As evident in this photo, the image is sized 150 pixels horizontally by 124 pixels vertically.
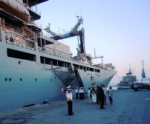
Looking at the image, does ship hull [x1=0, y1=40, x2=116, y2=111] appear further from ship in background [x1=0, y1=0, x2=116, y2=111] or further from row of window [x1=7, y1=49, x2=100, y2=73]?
row of window [x1=7, y1=49, x2=100, y2=73]

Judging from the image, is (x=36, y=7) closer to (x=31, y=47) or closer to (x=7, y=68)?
(x=31, y=47)

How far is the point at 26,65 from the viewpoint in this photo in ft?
56.0

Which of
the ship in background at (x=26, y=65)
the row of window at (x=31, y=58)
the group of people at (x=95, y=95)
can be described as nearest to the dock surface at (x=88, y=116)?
the group of people at (x=95, y=95)

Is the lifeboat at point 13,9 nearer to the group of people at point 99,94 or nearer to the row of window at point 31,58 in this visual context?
the row of window at point 31,58

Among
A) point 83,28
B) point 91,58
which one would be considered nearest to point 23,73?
point 83,28

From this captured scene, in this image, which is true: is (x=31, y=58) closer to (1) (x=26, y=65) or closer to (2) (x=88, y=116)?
(1) (x=26, y=65)

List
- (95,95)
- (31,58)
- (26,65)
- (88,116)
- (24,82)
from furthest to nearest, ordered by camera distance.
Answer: (31,58) → (95,95) → (26,65) → (24,82) → (88,116)

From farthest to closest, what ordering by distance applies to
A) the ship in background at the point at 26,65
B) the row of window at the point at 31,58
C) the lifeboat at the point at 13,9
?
the lifeboat at the point at 13,9, the row of window at the point at 31,58, the ship in background at the point at 26,65

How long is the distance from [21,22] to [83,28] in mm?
19488

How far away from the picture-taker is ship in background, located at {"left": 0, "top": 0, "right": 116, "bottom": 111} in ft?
48.5

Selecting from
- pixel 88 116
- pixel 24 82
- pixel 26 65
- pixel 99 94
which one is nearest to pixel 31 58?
pixel 26 65

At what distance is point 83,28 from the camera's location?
37.9 meters

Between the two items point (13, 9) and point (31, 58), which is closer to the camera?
point (13, 9)

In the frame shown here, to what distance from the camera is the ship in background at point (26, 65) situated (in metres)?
14.8
